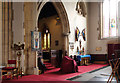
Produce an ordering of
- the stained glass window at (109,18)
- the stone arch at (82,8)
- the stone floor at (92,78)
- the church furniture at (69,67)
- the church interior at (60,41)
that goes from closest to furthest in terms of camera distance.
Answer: the stone floor at (92,78) → the church interior at (60,41) → the church furniture at (69,67) → the stone arch at (82,8) → the stained glass window at (109,18)

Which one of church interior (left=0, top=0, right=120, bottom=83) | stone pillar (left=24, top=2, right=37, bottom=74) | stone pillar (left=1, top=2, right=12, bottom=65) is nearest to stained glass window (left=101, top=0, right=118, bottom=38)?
church interior (left=0, top=0, right=120, bottom=83)

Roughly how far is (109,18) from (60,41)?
15.1ft

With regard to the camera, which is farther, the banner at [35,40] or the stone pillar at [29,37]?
the banner at [35,40]

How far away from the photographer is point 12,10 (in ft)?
19.2

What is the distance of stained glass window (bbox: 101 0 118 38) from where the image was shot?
10.9 m

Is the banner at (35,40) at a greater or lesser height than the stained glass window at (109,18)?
lesser

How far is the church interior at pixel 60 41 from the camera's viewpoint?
5547 mm

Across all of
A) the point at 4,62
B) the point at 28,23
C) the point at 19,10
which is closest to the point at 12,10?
the point at 19,10

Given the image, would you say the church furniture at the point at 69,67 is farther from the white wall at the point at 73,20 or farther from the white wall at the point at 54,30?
the white wall at the point at 54,30

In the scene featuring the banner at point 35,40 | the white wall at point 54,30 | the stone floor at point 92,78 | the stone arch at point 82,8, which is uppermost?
the stone arch at point 82,8

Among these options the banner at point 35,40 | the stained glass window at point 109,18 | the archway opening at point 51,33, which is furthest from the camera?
the stained glass window at point 109,18

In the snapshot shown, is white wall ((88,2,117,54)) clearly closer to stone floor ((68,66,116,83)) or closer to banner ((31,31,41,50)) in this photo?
stone floor ((68,66,116,83))

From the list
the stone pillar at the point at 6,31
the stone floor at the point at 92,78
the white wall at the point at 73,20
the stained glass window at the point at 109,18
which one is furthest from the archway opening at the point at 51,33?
the stained glass window at the point at 109,18

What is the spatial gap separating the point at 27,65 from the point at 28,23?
180 centimetres
